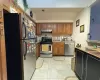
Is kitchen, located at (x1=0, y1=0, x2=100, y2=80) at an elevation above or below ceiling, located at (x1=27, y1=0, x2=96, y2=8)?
below

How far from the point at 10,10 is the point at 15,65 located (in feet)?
3.91

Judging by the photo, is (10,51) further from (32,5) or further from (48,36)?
(48,36)

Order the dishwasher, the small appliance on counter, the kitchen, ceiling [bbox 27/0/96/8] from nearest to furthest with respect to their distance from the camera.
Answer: the kitchen, ceiling [bbox 27/0/96/8], the small appliance on counter, the dishwasher

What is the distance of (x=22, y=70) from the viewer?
189 centimetres

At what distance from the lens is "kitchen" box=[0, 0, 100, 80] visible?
5.97 ft

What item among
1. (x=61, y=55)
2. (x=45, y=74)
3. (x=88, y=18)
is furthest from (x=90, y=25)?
(x=61, y=55)

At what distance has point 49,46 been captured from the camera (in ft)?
17.6

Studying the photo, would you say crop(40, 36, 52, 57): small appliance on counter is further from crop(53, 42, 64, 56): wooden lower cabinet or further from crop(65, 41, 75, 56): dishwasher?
crop(65, 41, 75, 56): dishwasher

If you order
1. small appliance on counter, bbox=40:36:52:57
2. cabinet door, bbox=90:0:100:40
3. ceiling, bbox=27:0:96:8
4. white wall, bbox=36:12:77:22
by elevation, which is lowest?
small appliance on counter, bbox=40:36:52:57

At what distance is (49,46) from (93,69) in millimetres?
3622

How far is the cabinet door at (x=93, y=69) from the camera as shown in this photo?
171 centimetres

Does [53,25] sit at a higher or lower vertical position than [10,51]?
higher

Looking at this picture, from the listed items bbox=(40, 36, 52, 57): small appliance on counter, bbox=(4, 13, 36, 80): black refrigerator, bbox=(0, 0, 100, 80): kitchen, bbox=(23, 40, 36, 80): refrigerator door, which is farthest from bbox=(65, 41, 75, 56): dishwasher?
bbox=(4, 13, 36, 80): black refrigerator

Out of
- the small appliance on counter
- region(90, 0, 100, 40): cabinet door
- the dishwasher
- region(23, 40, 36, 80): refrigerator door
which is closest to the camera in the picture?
region(23, 40, 36, 80): refrigerator door
